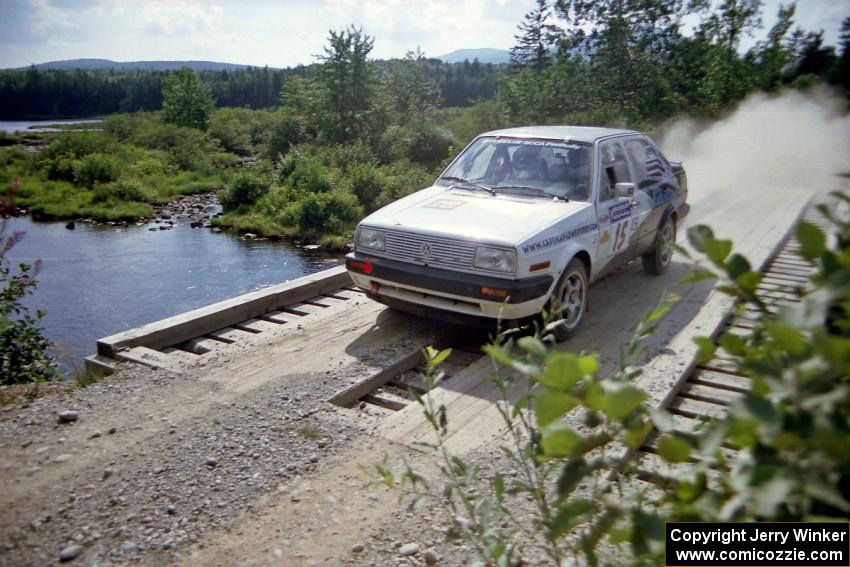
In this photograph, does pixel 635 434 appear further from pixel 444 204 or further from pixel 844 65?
pixel 844 65

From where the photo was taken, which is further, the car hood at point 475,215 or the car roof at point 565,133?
→ the car roof at point 565,133

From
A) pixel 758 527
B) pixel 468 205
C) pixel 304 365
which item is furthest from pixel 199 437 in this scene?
pixel 758 527

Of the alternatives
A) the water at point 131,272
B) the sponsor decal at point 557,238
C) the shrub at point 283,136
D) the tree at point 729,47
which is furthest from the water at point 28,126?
the sponsor decal at point 557,238

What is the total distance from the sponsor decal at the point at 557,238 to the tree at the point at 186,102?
57.2 meters

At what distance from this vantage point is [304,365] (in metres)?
5.50

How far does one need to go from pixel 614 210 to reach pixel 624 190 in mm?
257

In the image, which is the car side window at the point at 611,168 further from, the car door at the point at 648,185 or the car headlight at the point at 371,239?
the car headlight at the point at 371,239

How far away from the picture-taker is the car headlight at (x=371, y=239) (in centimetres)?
611

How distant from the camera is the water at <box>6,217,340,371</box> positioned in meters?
11.5

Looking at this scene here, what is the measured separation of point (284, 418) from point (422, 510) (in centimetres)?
143

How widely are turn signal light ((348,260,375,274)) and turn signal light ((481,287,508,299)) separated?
119 centimetres

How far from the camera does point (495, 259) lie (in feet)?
18.1

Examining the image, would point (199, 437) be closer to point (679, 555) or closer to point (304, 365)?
point (304, 365)

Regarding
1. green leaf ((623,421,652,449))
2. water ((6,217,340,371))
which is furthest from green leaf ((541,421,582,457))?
water ((6,217,340,371))
